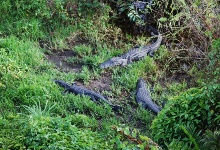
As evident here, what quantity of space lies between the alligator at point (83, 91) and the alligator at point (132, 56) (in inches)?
41.6

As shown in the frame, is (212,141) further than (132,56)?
No

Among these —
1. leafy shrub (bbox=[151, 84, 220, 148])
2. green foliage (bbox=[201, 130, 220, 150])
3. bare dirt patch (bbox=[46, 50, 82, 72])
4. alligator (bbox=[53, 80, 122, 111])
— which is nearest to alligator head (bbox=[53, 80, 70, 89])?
alligator (bbox=[53, 80, 122, 111])

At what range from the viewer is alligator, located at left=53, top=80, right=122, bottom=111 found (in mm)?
5660

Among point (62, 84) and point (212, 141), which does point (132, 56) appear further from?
point (212, 141)

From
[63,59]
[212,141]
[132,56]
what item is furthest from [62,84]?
[212,141]

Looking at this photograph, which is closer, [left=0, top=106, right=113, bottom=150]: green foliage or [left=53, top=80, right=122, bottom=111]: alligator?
[left=0, top=106, right=113, bottom=150]: green foliage

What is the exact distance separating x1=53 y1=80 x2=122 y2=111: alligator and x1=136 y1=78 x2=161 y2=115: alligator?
393 mm

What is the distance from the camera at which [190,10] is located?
738cm

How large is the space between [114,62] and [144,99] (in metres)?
1.48

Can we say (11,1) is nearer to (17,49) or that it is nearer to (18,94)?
(17,49)

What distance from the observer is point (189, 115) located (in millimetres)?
4184

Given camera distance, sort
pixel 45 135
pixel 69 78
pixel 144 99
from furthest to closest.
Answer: pixel 69 78
pixel 144 99
pixel 45 135

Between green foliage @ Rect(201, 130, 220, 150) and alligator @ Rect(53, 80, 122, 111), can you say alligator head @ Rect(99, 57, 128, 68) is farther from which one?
green foliage @ Rect(201, 130, 220, 150)

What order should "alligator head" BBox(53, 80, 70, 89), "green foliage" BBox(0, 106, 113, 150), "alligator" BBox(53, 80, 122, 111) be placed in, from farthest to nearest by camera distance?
"alligator head" BBox(53, 80, 70, 89)
"alligator" BBox(53, 80, 122, 111)
"green foliage" BBox(0, 106, 113, 150)
